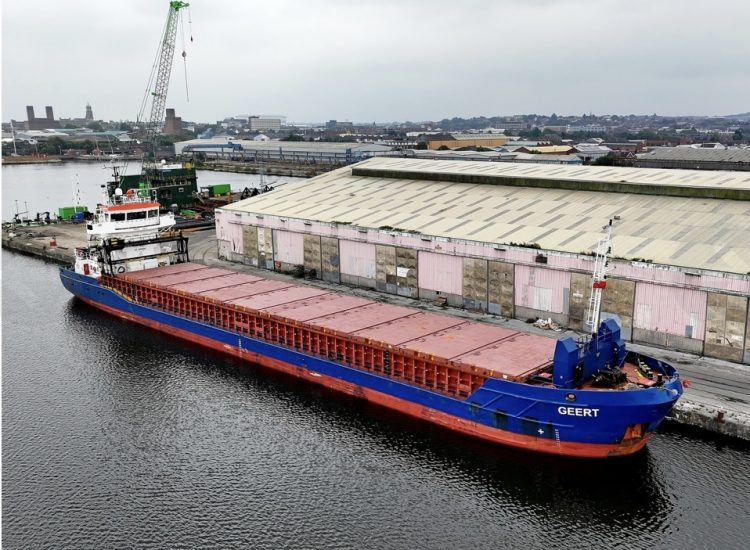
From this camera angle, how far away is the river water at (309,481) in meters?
21.0

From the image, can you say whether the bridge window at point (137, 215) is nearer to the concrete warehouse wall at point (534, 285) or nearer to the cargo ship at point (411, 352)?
the cargo ship at point (411, 352)

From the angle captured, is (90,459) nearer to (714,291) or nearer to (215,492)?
(215,492)

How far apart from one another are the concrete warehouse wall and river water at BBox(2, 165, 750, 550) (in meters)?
7.82

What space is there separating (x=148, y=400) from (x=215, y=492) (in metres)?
10.1

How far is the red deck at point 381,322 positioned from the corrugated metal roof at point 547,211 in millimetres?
8622

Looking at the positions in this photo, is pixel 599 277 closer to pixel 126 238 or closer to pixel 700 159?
pixel 126 238

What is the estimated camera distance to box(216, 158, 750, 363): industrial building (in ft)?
106

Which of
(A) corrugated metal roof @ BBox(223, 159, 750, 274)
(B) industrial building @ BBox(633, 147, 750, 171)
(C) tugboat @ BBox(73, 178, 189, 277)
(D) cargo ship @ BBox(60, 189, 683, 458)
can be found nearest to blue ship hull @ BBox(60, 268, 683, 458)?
(D) cargo ship @ BBox(60, 189, 683, 458)

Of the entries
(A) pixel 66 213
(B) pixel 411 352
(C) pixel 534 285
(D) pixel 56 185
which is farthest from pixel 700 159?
(D) pixel 56 185

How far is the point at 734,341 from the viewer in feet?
101

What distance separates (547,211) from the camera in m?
43.5

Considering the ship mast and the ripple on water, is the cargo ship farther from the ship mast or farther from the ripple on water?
the ripple on water

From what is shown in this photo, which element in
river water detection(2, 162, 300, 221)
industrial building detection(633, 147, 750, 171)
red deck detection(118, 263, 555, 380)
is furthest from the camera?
river water detection(2, 162, 300, 221)

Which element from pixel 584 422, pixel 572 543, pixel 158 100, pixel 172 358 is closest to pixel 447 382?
pixel 584 422
